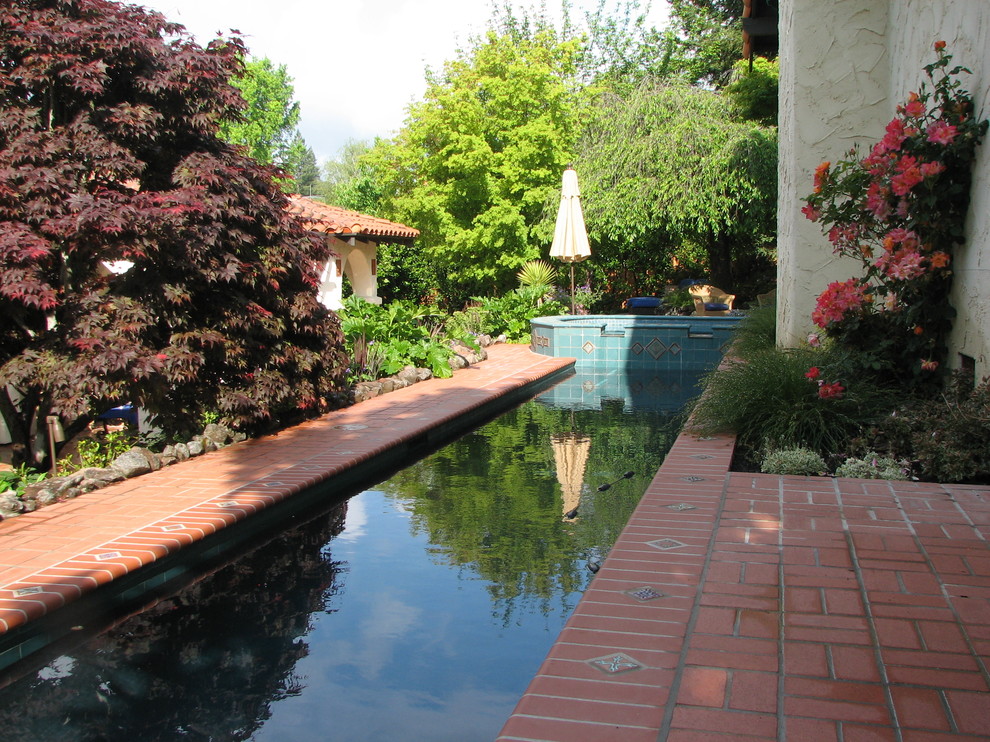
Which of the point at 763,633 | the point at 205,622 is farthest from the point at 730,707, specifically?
the point at 205,622

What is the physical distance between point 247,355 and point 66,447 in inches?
67.6

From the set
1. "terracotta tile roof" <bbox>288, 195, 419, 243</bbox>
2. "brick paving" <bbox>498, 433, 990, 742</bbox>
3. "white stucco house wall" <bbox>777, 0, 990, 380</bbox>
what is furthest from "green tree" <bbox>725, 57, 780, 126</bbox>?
"brick paving" <bbox>498, 433, 990, 742</bbox>

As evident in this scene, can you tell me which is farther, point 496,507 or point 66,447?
point 66,447

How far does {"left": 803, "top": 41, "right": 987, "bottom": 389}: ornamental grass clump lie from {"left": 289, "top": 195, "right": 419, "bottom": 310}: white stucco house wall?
9.81 meters

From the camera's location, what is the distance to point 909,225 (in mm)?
5629

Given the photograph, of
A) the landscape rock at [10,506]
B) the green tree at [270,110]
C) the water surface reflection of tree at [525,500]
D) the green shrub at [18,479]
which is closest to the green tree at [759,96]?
the water surface reflection of tree at [525,500]

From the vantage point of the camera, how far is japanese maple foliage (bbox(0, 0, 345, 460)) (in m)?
5.92

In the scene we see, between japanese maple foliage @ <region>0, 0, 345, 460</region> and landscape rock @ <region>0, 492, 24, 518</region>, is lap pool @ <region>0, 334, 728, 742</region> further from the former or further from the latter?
japanese maple foliage @ <region>0, 0, 345, 460</region>

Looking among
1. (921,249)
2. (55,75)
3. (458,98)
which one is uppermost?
(458,98)

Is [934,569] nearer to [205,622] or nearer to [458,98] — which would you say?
[205,622]

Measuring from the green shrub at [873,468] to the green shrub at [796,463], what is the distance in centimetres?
13

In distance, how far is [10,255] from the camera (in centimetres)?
559

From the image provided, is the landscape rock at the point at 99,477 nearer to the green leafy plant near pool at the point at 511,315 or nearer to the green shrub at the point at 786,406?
the green shrub at the point at 786,406

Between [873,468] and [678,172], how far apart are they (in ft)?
45.9
